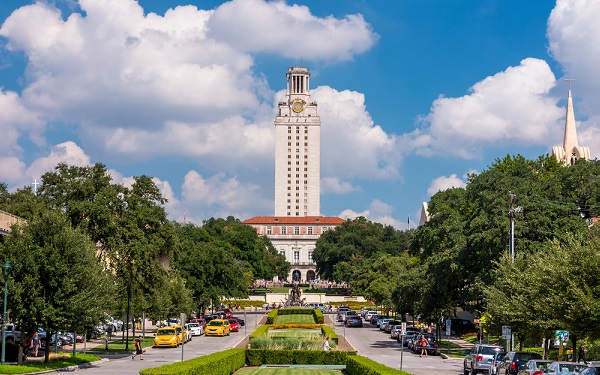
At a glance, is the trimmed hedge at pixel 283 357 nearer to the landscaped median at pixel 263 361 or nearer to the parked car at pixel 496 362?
the landscaped median at pixel 263 361

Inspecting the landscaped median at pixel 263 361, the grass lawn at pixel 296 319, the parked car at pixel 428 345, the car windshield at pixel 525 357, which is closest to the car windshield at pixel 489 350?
the car windshield at pixel 525 357

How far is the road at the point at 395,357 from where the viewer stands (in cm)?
4331

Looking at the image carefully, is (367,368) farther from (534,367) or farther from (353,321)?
(353,321)

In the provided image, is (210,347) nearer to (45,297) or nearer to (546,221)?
(45,297)

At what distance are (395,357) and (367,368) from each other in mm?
19476

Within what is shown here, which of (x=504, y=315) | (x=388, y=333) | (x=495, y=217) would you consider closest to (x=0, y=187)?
(x=388, y=333)

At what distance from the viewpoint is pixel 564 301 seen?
105 ft

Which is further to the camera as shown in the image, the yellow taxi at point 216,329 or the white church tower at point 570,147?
the white church tower at point 570,147

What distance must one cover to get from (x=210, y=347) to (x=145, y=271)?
728 cm

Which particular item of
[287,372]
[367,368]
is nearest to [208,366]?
[367,368]

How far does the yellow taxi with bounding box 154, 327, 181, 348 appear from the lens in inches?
2297

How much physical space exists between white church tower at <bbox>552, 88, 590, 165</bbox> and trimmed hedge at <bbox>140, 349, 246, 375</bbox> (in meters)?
89.9

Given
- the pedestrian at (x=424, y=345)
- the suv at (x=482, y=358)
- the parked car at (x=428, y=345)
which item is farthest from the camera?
Result: the parked car at (x=428, y=345)

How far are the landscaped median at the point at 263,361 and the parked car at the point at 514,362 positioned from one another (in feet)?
18.2
